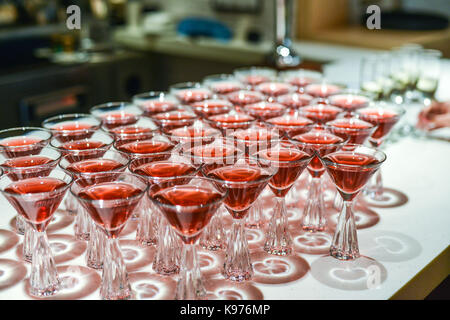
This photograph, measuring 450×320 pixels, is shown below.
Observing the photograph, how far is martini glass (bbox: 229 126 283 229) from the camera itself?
158 centimetres

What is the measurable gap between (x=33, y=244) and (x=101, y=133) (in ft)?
1.73

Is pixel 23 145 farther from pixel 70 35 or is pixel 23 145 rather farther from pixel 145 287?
pixel 70 35

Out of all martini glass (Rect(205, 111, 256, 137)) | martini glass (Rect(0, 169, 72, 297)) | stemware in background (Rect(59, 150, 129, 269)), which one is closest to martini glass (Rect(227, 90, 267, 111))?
martini glass (Rect(205, 111, 256, 137))

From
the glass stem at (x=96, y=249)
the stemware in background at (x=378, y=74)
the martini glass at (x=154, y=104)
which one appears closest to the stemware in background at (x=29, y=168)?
the glass stem at (x=96, y=249)

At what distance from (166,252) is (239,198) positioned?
0.74 ft

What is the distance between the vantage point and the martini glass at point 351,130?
169 centimetres

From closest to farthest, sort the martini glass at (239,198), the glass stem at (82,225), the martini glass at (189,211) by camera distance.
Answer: the martini glass at (189,211) < the martini glass at (239,198) < the glass stem at (82,225)

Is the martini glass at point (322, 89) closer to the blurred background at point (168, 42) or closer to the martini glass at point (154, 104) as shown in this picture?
the martini glass at point (154, 104)

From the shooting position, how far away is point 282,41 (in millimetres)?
3406

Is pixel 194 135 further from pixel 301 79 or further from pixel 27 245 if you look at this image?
pixel 301 79

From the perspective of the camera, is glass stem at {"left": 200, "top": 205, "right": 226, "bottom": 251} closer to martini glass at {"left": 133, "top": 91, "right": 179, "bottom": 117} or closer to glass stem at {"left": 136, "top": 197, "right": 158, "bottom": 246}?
glass stem at {"left": 136, "top": 197, "right": 158, "bottom": 246}

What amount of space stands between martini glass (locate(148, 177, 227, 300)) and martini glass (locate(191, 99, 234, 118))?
690 mm

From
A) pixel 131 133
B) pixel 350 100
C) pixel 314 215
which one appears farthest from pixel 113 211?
pixel 350 100

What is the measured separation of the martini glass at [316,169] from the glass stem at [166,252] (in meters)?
0.42
